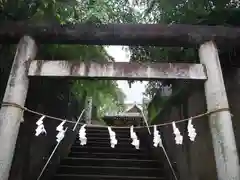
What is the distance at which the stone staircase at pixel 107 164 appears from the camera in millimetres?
5464

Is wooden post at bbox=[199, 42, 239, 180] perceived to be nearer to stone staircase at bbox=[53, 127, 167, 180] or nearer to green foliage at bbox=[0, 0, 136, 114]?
green foliage at bbox=[0, 0, 136, 114]

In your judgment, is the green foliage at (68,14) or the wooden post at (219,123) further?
the green foliage at (68,14)

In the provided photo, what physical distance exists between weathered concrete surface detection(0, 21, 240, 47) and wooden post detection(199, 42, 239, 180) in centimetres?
20

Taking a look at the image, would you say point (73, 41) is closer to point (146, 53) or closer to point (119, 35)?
point (119, 35)

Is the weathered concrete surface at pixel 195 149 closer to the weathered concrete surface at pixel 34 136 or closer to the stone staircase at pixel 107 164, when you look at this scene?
the stone staircase at pixel 107 164

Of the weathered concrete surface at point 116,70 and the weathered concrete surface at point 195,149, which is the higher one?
the weathered concrete surface at point 116,70

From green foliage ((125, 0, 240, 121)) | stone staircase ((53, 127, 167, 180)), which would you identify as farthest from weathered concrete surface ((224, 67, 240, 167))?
stone staircase ((53, 127, 167, 180))

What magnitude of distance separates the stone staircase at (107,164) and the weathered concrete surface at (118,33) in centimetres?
297

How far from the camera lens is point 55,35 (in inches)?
142

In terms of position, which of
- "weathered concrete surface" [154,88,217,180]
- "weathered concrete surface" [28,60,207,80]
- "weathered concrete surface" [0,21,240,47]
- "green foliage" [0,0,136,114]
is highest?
"green foliage" [0,0,136,114]

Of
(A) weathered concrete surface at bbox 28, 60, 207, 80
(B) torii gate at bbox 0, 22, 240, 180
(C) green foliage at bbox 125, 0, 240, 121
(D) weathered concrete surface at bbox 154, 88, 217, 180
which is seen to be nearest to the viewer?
(B) torii gate at bbox 0, 22, 240, 180

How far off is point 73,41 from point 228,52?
2.40 metres

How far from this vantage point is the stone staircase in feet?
17.9

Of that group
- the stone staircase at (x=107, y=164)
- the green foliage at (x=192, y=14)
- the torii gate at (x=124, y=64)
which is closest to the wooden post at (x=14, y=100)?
the torii gate at (x=124, y=64)
